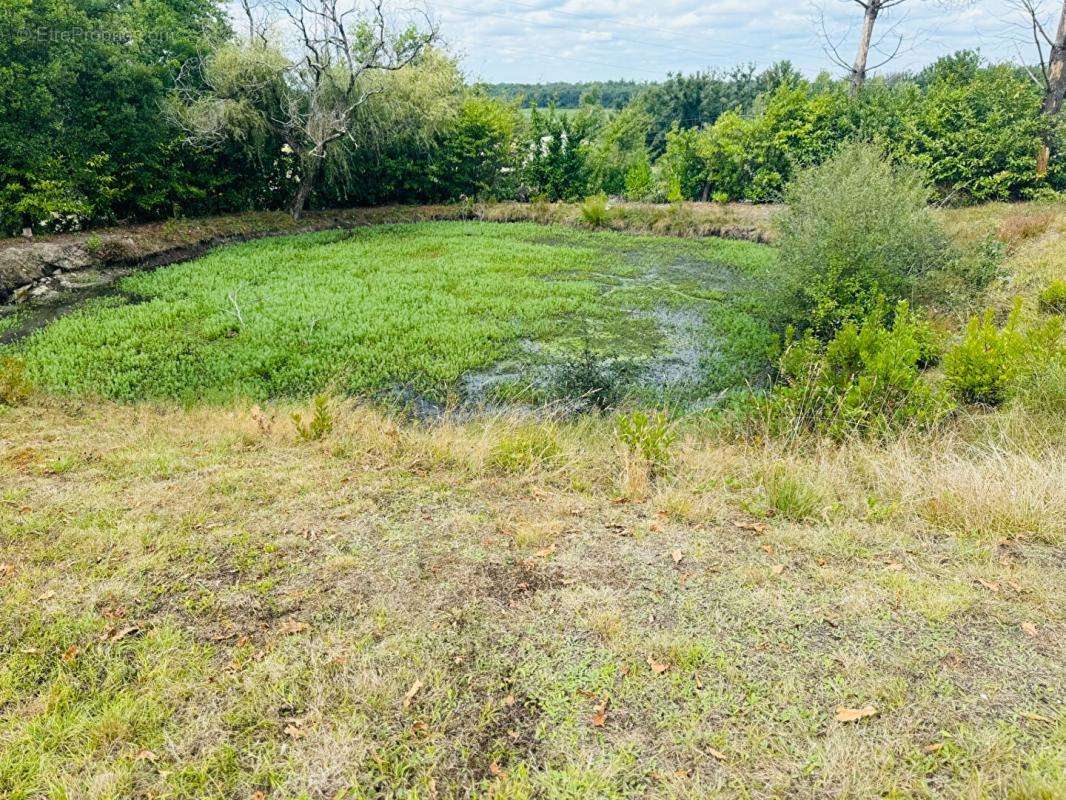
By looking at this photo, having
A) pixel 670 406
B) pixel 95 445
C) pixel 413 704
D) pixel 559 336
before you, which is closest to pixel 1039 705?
pixel 413 704

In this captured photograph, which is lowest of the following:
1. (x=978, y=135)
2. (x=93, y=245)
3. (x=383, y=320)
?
(x=383, y=320)

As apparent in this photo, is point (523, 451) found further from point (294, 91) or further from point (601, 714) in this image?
point (294, 91)

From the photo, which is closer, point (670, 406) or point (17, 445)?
point (17, 445)

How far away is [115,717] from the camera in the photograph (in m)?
2.47

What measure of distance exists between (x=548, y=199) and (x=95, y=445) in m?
21.5

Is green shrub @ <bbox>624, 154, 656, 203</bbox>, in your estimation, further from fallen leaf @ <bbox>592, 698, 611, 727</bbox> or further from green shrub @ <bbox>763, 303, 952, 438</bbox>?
fallen leaf @ <bbox>592, 698, 611, 727</bbox>

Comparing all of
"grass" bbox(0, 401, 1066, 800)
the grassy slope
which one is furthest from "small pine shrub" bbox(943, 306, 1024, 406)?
"grass" bbox(0, 401, 1066, 800)

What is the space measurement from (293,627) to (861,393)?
16.9ft

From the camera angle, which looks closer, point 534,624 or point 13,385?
point 534,624

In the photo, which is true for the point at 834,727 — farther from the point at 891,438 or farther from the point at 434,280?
the point at 434,280

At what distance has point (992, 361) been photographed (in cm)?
585

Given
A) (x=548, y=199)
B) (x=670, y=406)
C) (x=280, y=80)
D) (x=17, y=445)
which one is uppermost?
(x=280, y=80)

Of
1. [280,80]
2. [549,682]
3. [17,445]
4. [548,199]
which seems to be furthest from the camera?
[548,199]

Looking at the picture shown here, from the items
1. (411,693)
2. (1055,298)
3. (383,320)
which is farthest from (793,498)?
(383,320)
